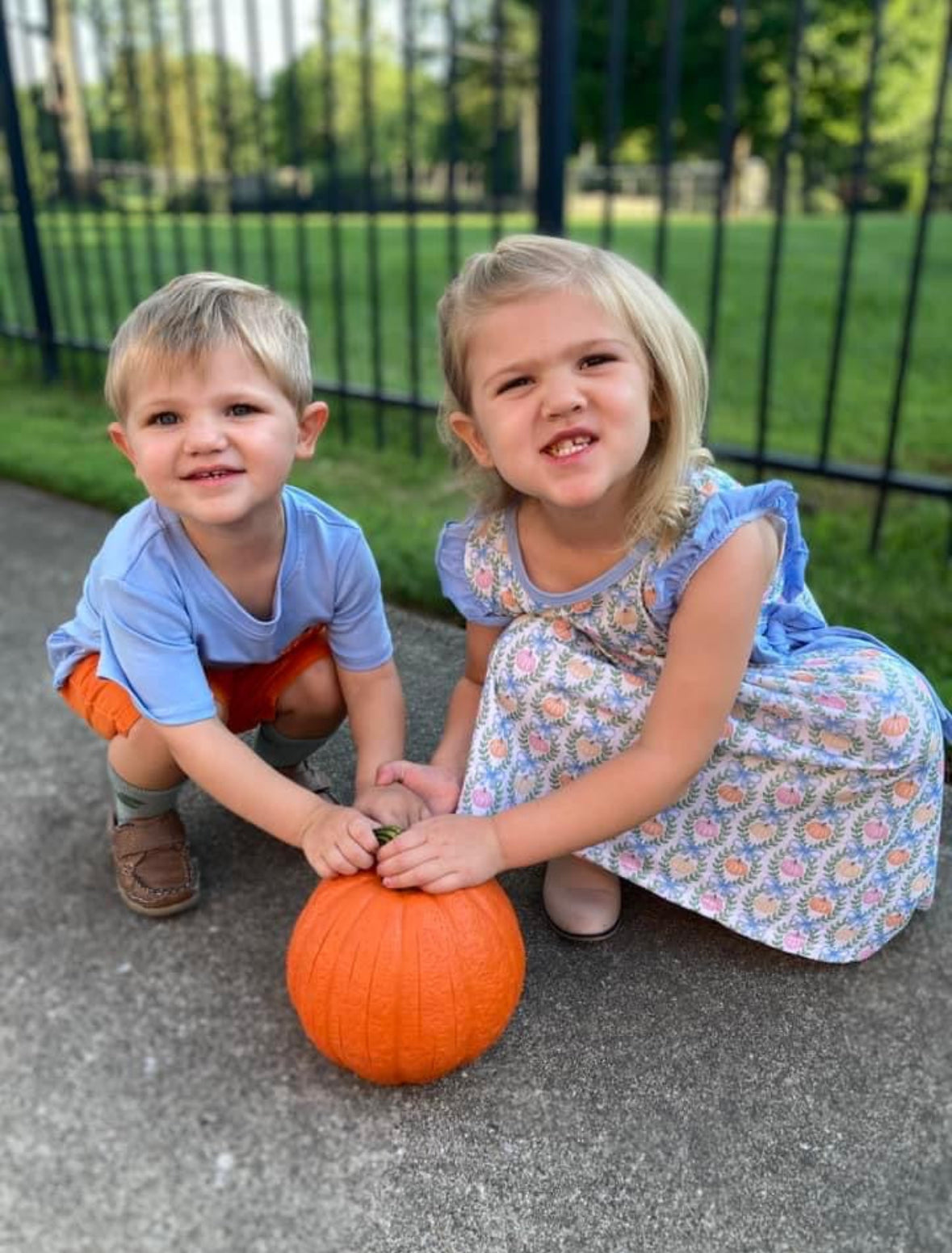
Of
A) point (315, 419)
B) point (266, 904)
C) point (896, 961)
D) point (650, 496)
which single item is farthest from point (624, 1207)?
point (315, 419)

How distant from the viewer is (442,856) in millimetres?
1647

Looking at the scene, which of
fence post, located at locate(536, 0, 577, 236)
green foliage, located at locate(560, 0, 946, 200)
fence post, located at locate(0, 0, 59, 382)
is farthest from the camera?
green foliage, located at locate(560, 0, 946, 200)

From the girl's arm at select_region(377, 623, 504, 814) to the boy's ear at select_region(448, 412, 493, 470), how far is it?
0.37 metres

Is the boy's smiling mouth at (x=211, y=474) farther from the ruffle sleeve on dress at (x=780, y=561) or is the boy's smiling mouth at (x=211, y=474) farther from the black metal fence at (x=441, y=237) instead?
the black metal fence at (x=441, y=237)

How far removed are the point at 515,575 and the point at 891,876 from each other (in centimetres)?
81

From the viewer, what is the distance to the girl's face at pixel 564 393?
5.36ft

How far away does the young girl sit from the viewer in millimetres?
1657

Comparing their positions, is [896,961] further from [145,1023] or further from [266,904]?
[145,1023]

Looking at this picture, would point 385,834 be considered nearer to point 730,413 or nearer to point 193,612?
point 193,612

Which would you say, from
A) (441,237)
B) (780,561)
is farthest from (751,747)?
(441,237)

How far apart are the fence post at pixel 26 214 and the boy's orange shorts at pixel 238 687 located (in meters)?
4.69

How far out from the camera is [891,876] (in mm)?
1917

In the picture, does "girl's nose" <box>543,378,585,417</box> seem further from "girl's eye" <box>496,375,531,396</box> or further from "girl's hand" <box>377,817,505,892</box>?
"girl's hand" <box>377,817,505,892</box>

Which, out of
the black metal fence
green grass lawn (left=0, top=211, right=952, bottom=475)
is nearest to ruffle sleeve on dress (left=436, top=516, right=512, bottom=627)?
the black metal fence
